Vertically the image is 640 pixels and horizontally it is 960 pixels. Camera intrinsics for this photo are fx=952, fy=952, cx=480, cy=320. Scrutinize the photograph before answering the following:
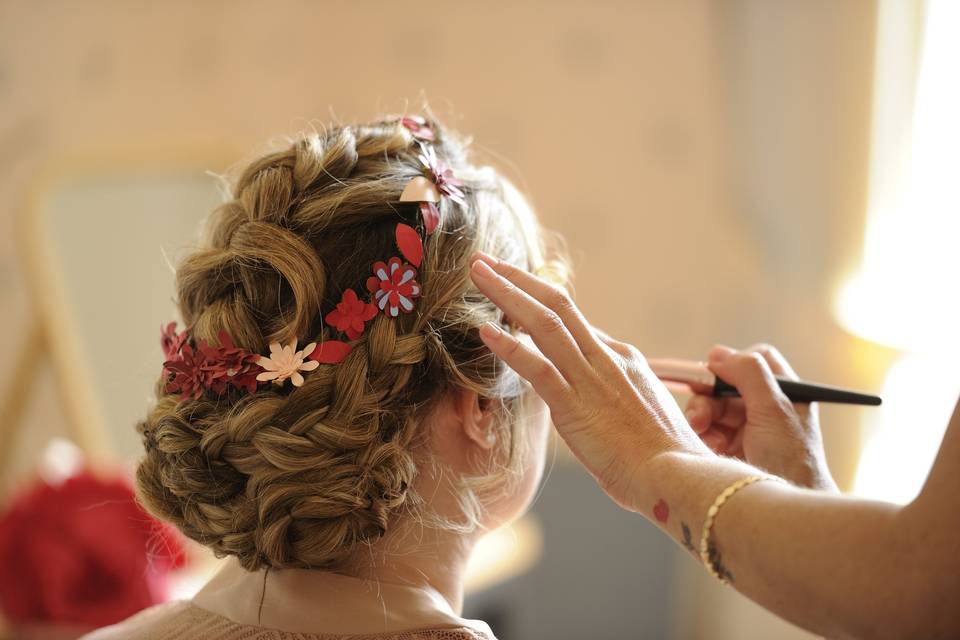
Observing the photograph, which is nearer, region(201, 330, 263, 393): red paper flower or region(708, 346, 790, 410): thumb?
region(201, 330, 263, 393): red paper flower

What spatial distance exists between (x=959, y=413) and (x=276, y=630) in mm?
591

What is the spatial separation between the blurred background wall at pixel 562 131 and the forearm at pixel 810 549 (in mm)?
1435

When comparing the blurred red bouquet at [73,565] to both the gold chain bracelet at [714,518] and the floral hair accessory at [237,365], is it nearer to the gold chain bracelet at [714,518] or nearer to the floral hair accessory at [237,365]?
the floral hair accessory at [237,365]

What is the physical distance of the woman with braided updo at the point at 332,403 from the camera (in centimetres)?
85

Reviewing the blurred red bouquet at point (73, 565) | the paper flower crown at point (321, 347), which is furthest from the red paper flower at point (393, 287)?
the blurred red bouquet at point (73, 565)

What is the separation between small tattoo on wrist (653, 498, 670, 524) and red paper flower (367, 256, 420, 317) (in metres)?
0.28

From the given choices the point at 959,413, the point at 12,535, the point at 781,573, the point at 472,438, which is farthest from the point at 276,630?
the point at 12,535

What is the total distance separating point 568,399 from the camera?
0.81 m

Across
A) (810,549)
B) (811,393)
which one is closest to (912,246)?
(811,393)

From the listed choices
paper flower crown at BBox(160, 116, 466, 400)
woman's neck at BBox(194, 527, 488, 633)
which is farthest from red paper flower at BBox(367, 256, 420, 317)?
woman's neck at BBox(194, 527, 488, 633)

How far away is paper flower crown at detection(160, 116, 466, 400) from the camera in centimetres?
86

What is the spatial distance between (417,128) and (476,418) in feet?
1.04

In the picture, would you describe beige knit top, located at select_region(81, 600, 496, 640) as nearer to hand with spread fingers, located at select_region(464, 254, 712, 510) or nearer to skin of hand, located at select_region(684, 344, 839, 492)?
hand with spread fingers, located at select_region(464, 254, 712, 510)

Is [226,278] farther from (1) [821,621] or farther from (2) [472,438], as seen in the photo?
(1) [821,621]
